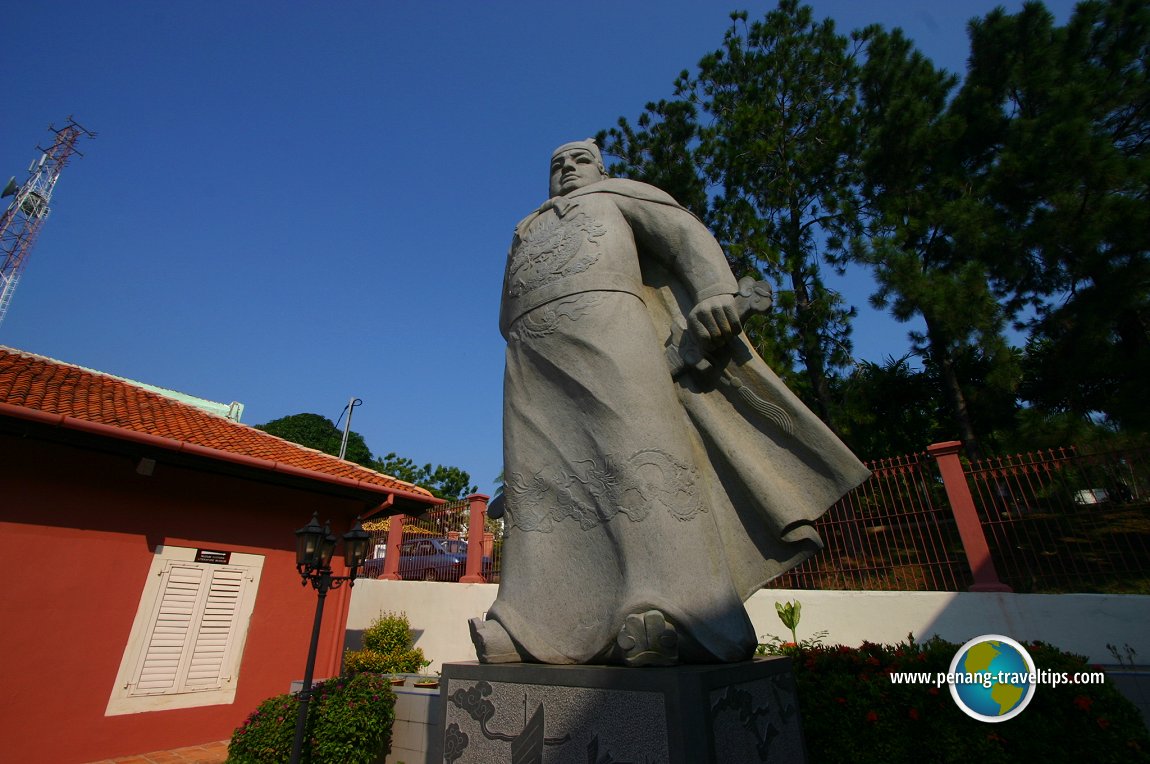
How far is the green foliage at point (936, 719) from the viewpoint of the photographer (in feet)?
9.69

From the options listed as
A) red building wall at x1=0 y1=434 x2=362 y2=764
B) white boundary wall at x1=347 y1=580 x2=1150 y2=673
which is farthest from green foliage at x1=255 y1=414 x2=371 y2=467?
white boundary wall at x1=347 y1=580 x2=1150 y2=673

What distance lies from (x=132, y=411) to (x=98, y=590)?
7.20 feet

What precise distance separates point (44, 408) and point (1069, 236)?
13.1 metres

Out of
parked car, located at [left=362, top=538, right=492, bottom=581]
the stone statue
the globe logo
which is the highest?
parked car, located at [left=362, top=538, right=492, bottom=581]

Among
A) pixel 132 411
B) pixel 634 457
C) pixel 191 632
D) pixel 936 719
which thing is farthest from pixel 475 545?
pixel 634 457

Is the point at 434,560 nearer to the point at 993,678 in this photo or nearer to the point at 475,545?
the point at 475,545

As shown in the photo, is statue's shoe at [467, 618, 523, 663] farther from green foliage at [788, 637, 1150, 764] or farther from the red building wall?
the red building wall

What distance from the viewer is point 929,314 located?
9.86m

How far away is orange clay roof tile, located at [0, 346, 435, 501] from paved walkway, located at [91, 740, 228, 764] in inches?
127

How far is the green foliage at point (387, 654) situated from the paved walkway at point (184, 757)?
79.3 inches

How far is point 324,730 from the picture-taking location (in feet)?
15.4

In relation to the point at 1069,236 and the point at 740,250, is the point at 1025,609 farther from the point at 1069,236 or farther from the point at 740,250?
the point at 740,250

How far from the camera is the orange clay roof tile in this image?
6.25 metres

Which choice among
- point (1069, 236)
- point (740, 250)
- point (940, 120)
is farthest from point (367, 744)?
point (940, 120)
